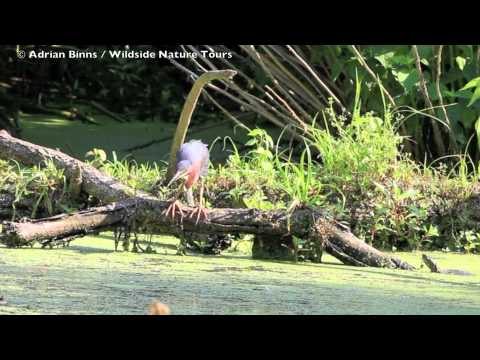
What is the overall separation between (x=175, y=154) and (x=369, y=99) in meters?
1.60

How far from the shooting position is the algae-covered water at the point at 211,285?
3016 mm

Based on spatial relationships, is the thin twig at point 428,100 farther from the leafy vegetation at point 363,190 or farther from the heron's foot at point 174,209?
the heron's foot at point 174,209

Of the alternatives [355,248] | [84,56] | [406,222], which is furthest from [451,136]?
[84,56]

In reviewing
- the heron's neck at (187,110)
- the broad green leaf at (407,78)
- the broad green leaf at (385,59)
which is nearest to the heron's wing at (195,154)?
the heron's neck at (187,110)

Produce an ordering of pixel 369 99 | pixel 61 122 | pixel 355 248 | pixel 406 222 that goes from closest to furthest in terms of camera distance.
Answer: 1. pixel 355 248
2. pixel 406 222
3. pixel 369 99
4. pixel 61 122

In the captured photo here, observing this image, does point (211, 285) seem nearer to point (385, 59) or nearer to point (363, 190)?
point (363, 190)

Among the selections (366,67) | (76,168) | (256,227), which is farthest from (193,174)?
(366,67)

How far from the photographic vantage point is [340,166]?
482cm

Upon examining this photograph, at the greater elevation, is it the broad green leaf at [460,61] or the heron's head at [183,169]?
the broad green leaf at [460,61]

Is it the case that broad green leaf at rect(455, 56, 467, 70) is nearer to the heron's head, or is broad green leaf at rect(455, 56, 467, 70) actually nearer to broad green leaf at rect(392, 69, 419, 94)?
broad green leaf at rect(392, 69, 419, 94)

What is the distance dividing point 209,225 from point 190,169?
0.31 meters

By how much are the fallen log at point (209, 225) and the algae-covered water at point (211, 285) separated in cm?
8

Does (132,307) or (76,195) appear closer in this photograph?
(132,307)

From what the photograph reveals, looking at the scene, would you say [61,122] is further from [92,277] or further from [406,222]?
[92,277]
